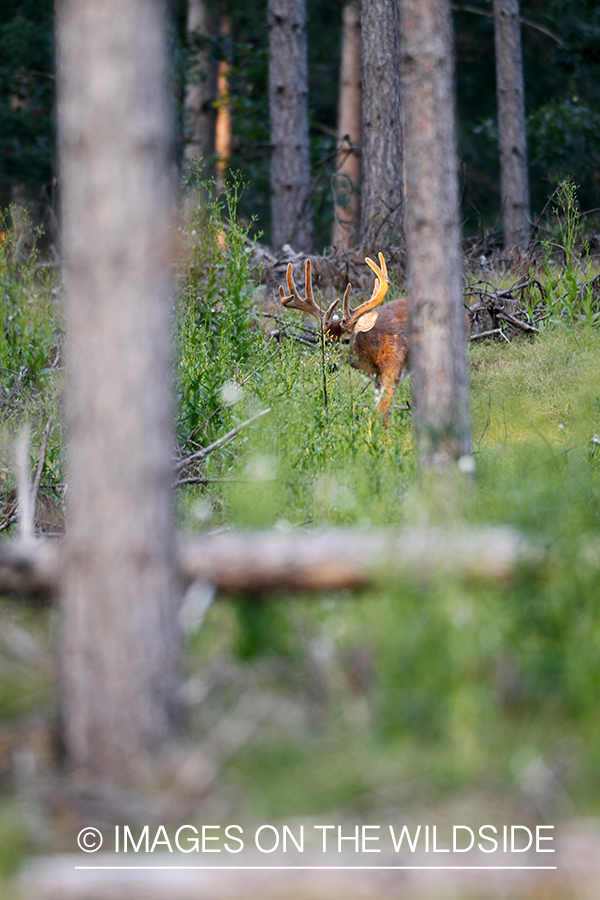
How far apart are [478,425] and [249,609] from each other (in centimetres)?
410

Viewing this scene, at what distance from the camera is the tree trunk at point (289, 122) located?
14.4 metres

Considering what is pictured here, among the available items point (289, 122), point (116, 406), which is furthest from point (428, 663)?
point (289, 122)

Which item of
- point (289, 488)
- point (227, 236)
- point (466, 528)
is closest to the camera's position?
point (466, 528)

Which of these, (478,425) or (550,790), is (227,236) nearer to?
(478,425)

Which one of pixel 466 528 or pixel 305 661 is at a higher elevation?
pixel 466 528

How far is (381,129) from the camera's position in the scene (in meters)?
11.6

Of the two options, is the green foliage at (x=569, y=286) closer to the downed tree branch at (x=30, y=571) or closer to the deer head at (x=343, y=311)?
the deer head at (x=343, y=311)

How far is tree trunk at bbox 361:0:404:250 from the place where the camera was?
11242 mm

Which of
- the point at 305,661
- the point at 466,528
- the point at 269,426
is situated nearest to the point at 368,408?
the point at 269,426

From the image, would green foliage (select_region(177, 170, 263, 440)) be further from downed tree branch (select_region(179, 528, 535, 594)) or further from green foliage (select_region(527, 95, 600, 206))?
green foliage (select_region(527, 95, 600, 206))

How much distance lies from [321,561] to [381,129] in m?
9.22

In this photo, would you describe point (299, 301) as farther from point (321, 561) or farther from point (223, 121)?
point (223, 121)

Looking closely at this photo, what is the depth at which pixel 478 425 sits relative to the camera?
730 cm

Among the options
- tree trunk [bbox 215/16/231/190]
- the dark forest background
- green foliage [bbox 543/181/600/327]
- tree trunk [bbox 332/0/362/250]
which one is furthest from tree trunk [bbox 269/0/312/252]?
tree trunk [bbox 215/16/231/190]
